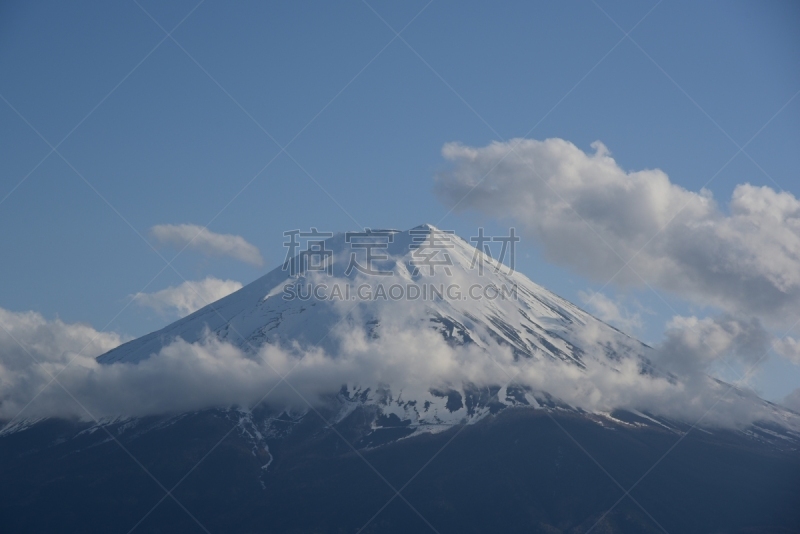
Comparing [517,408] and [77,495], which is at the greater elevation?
[517,408]

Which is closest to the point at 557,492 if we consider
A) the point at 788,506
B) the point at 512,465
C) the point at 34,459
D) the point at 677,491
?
the point at 512,465

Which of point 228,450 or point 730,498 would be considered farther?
point 228,450

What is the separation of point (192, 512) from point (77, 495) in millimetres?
23368

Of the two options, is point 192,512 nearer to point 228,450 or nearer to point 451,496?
point 228,450

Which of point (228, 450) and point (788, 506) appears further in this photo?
point (228, 450)

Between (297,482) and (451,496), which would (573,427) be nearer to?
(451,496)

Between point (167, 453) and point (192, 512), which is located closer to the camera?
point (192, 512)

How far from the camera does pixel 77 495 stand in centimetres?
18100

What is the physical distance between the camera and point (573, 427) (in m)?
192

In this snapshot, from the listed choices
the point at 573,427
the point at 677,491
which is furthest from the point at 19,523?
the point at 677,491

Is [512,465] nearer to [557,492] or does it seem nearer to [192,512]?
[557,492]

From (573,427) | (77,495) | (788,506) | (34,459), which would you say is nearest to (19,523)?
(77,495)

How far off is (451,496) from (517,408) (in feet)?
105

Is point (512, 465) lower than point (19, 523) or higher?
higher
